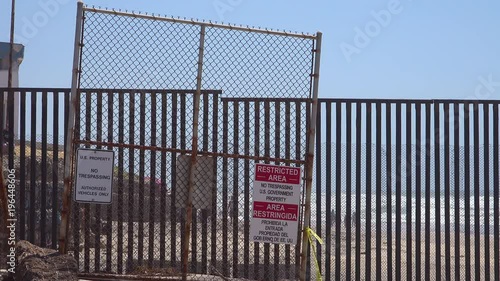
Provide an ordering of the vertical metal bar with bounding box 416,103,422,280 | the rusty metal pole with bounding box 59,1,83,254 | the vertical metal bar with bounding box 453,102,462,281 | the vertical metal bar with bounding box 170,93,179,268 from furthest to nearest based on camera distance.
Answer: the vertical metal bar with bounding box 453,102,462,281, the vertical metal bar with bounding box 416,103,422,280, the vertical metal bar with bounding box 170,93,179,268, the rusty metal pole with bounding box 59,1,83,254

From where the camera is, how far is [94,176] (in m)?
7.79

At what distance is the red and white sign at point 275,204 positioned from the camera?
25.7 ft

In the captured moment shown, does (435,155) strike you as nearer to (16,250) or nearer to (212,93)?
(212,93)

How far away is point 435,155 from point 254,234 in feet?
9.49

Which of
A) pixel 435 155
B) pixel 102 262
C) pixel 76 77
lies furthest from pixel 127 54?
pixel 435 155

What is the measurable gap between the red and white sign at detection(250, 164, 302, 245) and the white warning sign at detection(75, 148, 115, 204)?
1459mm

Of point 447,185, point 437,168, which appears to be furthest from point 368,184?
point 447,185

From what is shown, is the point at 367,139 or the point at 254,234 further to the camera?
the point at 367,139

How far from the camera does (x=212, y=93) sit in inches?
356

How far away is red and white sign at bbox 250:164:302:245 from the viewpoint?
25.7 ft

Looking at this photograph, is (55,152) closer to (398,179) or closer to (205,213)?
(205,213)

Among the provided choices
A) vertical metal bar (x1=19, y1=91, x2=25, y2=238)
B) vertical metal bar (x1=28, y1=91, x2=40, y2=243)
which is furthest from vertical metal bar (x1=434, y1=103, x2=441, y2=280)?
vertical metal bar (x1=19, y1=91, x2=25, y2=238)

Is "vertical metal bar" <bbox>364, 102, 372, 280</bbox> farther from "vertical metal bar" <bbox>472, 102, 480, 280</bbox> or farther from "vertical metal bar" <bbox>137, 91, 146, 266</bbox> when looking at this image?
"vertical metal bar" <bbox>137, 91, 146, 266</bbox>

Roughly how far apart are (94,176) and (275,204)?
5.96 feet
